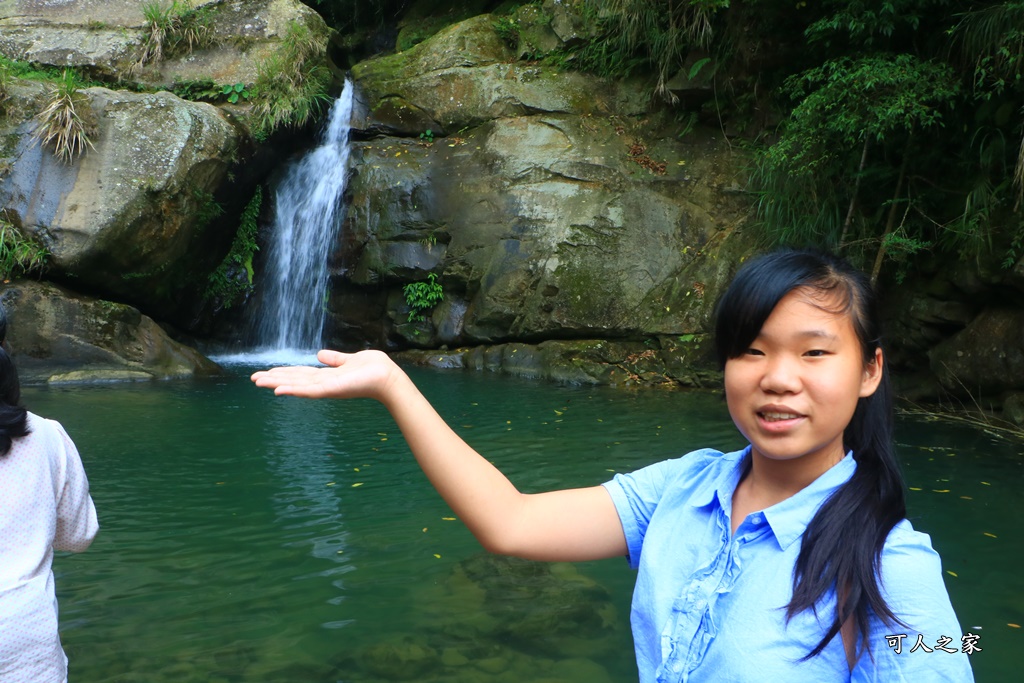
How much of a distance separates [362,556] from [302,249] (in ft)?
30.7

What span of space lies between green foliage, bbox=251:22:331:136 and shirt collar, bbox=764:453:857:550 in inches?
477

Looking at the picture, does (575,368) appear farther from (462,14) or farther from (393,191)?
(462,14)

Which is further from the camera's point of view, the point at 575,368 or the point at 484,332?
the point at 484,332

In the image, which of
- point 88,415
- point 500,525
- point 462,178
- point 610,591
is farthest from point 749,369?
point 462,178

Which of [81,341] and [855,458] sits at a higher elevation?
[855,458]

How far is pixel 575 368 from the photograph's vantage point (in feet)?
35.6

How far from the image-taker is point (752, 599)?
4.11 feet

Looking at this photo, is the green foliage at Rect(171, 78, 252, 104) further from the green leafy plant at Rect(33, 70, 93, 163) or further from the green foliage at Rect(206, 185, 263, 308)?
the green leafy plant at Rect(33, 70, 93, 163)

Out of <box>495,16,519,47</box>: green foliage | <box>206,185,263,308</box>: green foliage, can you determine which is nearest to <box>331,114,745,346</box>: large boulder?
<box>206,185,263,308</box>: green foliage

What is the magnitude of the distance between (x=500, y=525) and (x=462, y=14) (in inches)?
606

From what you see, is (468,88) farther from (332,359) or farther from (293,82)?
(332,359)

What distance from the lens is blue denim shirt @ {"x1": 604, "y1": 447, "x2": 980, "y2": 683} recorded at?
114 centimetres

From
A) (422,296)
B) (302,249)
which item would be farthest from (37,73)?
(422,296)

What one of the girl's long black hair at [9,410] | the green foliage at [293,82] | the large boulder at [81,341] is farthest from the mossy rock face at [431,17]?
the girl's long black hair at [9,410]
